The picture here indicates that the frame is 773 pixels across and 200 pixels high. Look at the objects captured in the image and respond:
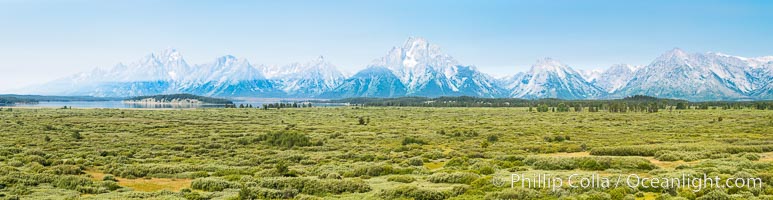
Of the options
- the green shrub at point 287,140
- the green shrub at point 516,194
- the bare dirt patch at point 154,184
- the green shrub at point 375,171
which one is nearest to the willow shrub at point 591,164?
the green shrub at point 375,171

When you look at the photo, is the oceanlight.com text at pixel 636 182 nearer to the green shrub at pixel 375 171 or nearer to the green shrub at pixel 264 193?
the green shrub at pixel 375 171

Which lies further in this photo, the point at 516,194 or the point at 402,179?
the point at 402,179

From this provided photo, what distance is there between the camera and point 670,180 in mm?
21969

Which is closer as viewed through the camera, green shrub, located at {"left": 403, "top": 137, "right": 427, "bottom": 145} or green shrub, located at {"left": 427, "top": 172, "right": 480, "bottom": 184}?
green shrub, located at {"left": 427, "top": 172, "right": 480, "bottom": 184}

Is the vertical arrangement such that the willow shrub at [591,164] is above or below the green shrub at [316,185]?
above

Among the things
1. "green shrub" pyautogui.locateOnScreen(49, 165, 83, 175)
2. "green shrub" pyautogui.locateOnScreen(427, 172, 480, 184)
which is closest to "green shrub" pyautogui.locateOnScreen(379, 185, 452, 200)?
"green shrub" pyautogui.locateOnScreen(427, 172, 480, 184)

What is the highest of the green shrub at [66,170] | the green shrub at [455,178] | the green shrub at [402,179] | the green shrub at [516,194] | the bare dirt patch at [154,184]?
the green shrub at [516,194]

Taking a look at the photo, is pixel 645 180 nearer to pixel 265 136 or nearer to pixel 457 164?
pixel 457 164

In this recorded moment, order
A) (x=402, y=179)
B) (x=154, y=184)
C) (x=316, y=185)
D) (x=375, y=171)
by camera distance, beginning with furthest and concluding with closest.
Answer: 1. (x=375, y=171)
2. (x=154, y=184)
3. (x=402, y=179)
4. (x=316, y=185)

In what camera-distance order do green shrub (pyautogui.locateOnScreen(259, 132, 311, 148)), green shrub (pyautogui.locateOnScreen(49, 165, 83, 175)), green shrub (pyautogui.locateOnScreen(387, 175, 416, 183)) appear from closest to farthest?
1. green shrub (pyautogui.locateOnScreen(387, 175, 416, 183))
2. green shrub (pyautogui.locateOnScreen(49, 165, 83, 175))
3. green shrub (pyautogui.locateOnScreen(259, 132, 311, 148))

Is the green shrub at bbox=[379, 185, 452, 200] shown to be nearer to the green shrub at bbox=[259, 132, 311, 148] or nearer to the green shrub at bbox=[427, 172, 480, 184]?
the green shrub at bbox=[427, 172, 480, 184]

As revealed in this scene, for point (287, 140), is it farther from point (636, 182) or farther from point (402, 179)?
point (636, 182)

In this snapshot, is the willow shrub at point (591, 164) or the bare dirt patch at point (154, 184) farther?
the willow shrub at point (591, 164)

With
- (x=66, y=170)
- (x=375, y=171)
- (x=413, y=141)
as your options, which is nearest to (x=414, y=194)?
(x=375, y=171)
